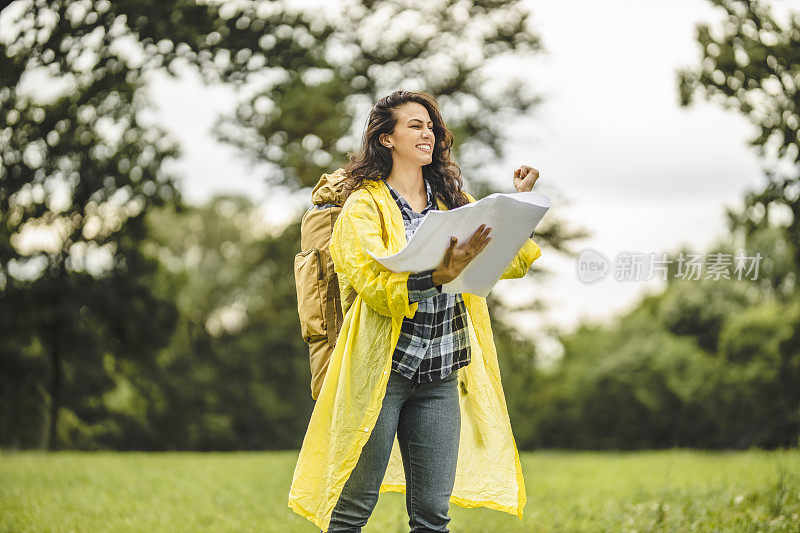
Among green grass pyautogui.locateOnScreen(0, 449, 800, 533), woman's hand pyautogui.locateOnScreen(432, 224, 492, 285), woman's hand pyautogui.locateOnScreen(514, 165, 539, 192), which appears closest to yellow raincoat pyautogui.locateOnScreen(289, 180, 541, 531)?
woman's hand pyautogui.locateOnScreen(432, 224, 492, 285)

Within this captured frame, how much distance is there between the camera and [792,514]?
5121 mm

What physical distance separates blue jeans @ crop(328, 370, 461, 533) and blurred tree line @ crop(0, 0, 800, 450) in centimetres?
359

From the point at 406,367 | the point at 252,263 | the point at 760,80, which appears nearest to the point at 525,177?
the point at 406,367

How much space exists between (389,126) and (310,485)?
1.35m

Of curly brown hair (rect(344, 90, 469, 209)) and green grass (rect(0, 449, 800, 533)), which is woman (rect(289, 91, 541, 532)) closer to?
curly brown hair (rect(344, 90, 469, 209))

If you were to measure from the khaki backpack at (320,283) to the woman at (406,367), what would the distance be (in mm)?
156

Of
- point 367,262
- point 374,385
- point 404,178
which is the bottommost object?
point 374,385

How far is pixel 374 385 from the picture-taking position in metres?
2.71

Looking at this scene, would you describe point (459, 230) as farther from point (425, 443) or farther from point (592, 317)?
point (592, 317)

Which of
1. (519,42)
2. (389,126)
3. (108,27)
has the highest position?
(519,42)

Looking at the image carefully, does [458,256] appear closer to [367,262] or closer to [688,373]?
[367,262]

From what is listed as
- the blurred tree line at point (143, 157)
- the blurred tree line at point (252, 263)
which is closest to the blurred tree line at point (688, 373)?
the blurred tree line at point (252, 263)

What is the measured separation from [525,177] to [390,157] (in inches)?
20.5

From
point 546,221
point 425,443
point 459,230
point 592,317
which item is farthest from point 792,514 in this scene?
point 592,317
